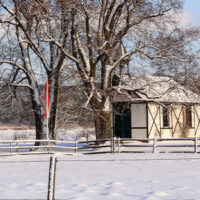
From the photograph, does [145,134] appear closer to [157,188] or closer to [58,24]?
[58,24]

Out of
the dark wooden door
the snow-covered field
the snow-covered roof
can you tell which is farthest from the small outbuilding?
the snow-covered field

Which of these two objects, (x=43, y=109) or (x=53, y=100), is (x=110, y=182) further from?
(x=53, y=100)

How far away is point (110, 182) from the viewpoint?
1209cm

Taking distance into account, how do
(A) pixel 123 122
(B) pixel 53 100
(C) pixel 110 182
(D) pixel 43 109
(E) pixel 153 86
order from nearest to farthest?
1. (C) pixel 110 182
2. (D) pixel 43 109
3. (B) pixel 53 100
4. (E) pixel 153 86
5. (A) pixel 123 122

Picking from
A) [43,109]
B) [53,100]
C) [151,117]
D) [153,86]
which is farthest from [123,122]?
[43,109]

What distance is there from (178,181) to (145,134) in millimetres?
19865

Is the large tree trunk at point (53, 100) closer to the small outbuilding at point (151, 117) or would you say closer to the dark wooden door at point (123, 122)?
the small outbuilding at point (151, 117)

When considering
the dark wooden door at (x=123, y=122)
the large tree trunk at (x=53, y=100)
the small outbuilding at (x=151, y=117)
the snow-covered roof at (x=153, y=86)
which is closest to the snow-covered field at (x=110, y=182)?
the snow-covered roof at (x=153, y=86)

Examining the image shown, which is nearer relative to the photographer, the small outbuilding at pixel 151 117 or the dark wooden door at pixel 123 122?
the small outbuilding at pixel 151 117

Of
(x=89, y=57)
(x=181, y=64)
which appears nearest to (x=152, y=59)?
(x=181, y=64)

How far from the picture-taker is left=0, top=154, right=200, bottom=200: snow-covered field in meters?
10.0

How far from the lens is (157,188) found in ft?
35.4

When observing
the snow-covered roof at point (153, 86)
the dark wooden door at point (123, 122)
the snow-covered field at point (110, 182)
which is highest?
the snow-covered roof at point (153, 86)

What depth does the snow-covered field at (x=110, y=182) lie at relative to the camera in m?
10.0
